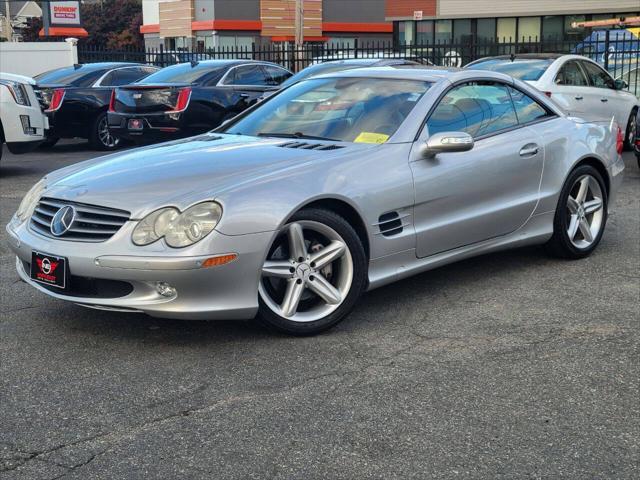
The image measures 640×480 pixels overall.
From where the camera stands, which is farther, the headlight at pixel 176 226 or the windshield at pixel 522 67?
the windshield at pixel 522 67

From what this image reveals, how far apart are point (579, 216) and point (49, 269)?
398 centimetres

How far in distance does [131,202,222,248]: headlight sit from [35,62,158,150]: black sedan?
11151mm

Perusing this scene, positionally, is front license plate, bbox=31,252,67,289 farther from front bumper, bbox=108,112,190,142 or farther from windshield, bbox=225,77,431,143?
front bumper, bbox=108,112,190,142

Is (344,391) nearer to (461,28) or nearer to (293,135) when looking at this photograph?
(293,135)

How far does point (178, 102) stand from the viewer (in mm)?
12930

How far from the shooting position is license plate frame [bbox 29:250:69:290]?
457 centimetres

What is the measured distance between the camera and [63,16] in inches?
1455

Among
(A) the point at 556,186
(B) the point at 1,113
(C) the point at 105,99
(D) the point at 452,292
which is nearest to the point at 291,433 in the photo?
(D) the point at 452,292

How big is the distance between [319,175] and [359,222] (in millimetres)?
387

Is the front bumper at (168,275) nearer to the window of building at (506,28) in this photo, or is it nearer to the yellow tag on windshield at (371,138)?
the yellow tag on windshield at (371,138)

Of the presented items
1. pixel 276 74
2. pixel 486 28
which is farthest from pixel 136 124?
pixel 486 28

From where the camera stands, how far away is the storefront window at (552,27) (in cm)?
4075

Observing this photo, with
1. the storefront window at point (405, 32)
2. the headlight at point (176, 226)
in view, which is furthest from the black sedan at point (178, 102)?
the storefront window at point (405, 32)

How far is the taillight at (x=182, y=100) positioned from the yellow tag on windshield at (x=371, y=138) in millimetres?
7811
